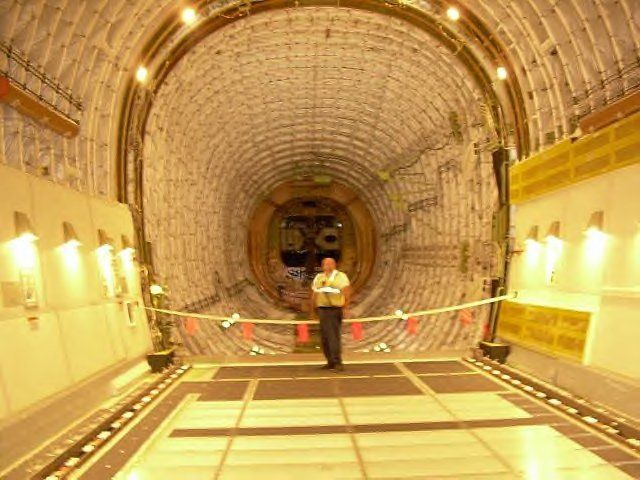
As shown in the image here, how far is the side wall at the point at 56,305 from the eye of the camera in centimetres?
427

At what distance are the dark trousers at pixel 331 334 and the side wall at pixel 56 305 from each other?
7.73 feet

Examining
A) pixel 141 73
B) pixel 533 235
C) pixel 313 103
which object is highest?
→ pixel 313 103

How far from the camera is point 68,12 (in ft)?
18.7

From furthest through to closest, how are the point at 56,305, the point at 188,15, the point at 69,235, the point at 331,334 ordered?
the point at 188,15 < the point at 331,334 < the point at 69,235 < the point at 56,305

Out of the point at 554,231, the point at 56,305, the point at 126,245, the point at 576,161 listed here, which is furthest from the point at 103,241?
the point at 576,161

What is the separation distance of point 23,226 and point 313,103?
7560 millimetres

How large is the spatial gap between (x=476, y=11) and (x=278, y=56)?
3349mm

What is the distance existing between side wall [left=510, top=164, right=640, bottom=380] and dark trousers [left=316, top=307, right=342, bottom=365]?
94.5 inches

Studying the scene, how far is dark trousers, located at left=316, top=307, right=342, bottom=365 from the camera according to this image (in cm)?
720

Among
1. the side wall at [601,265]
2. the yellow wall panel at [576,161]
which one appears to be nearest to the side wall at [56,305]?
the side wall at [601,265]

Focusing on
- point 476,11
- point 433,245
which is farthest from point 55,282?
point 433,245

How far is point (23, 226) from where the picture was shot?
4594 millimetres

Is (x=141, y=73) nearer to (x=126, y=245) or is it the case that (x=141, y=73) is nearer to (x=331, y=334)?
(x=126, y=245)

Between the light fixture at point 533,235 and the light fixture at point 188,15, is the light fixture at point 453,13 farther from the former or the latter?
the light fixture at point 188,15
